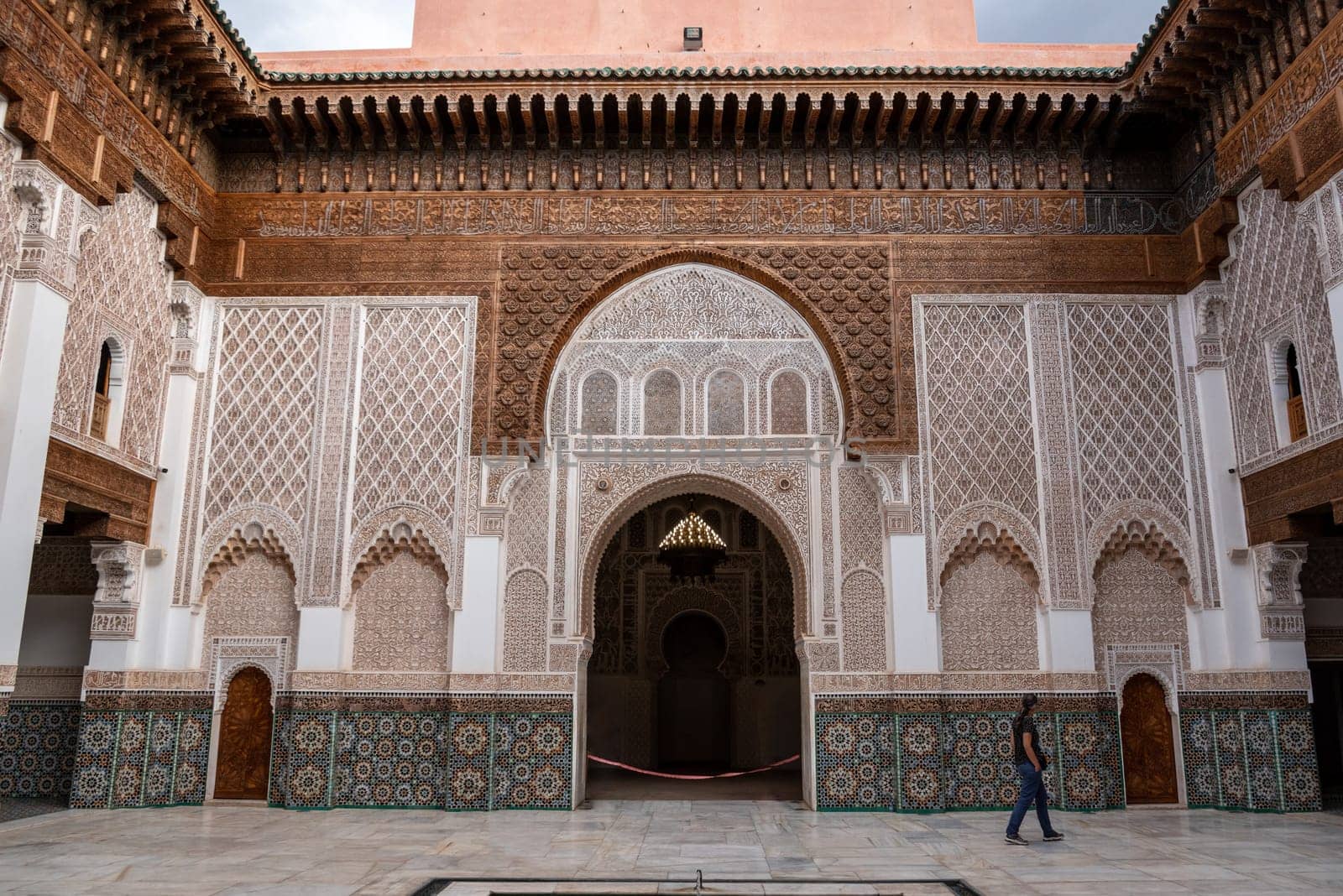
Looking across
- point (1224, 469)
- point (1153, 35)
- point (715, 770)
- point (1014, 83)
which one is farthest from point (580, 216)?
point (715, 770)

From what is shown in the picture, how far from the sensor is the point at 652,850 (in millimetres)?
4512

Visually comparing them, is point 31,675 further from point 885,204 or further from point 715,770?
point 885,204

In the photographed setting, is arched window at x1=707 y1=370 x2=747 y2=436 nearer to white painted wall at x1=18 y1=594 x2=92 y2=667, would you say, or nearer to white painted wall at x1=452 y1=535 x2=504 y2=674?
white painted wall at x1=452 y1=535 x2=504 y2=674

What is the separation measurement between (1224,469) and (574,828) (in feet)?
13.7

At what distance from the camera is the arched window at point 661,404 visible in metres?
6.27

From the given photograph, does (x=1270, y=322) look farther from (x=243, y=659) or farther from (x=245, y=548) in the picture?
(x=243, y=659)

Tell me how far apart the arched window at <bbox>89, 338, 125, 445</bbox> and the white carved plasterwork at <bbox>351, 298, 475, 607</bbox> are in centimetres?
128

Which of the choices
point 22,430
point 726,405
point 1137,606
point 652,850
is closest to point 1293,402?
point 1137,606

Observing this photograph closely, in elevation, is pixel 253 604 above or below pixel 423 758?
above

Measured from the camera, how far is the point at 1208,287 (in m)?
6.12

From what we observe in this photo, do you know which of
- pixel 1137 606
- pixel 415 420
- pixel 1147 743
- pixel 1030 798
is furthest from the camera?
pixel 415 420

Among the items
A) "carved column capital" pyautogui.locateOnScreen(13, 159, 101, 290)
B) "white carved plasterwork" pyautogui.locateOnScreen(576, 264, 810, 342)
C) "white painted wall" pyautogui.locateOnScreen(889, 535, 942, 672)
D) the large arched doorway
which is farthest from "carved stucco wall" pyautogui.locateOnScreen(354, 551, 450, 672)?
"white painted wall" pyautogui.locateOnScreen(889, 535, 942, 672)

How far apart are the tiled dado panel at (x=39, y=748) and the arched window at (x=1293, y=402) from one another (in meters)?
7.13

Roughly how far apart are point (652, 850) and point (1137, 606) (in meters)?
3.24
